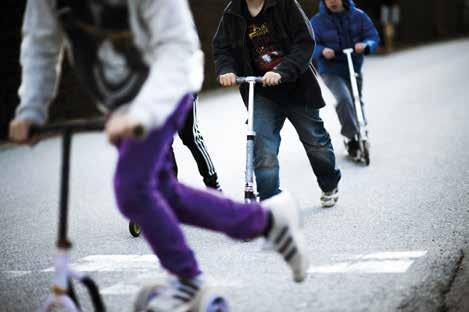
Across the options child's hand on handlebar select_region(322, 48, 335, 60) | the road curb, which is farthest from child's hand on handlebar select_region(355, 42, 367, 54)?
the road curb

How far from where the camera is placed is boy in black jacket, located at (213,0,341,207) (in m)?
5.58

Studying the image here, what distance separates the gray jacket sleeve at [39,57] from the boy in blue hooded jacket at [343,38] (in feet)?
17.2

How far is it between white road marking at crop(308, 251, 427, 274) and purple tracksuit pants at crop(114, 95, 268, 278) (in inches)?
51.8

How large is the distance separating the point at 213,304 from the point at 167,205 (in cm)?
52

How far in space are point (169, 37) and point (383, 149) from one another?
260 inches

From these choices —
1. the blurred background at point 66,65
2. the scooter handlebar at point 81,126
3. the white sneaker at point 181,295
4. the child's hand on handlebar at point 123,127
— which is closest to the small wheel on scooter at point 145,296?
the white sneaker at point 181,295

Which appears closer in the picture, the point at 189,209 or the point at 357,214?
the point at 189,209

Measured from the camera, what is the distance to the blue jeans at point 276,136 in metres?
5.67

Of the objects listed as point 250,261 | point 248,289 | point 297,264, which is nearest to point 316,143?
point 250,261

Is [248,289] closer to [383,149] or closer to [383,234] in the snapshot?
[383,234]

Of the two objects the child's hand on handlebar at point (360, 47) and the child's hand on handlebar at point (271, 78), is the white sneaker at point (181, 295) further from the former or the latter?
the child's hand on handlebar at point (360, 47)

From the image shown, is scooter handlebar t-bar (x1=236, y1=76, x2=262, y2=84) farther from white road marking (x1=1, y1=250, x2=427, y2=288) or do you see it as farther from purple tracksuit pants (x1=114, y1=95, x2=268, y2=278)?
purple tracksuit pants (x1=114, y1=95, x2=268, y2=278)

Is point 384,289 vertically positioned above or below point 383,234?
above

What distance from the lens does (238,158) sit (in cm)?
930
